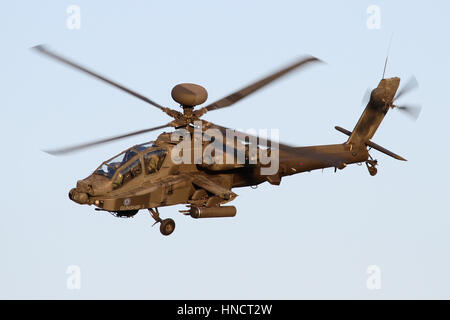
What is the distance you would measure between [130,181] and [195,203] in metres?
2.63

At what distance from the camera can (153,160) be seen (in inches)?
1217

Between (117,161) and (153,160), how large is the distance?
1301 mm

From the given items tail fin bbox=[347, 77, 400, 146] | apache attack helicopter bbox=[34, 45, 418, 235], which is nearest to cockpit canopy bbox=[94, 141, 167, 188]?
apache attack helicopter bbox=[34, 45, 418, 235]

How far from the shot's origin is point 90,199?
29.5 metres

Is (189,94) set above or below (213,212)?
above

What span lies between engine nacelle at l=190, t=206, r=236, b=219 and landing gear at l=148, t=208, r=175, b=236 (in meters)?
1.01

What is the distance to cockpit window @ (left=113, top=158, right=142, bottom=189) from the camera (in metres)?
30.1

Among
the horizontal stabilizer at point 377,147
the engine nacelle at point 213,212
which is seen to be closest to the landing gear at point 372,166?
the horizontal stabilizer at point 377,147

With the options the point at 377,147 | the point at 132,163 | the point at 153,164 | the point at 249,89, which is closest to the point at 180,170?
the point at 153,164

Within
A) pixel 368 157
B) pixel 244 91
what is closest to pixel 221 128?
pixel 244 91

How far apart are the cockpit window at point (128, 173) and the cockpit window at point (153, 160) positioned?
0.94 feet

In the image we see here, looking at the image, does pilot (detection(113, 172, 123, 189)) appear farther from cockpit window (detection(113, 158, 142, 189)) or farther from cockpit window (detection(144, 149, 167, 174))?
cockpit window (detection(144, 149, 167, 174))

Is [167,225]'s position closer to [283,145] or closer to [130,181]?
[130,181]

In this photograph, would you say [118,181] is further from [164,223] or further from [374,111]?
[374,111]
